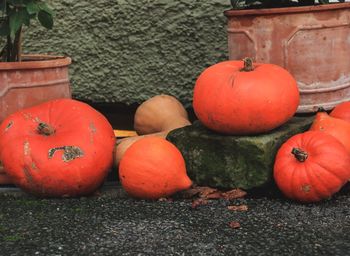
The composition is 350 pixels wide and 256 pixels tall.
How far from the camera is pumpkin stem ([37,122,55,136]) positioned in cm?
243

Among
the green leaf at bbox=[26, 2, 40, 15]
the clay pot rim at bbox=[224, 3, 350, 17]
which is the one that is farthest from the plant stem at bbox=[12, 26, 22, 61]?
the clay pot rim at bbox=[224, 3, 350, 17]

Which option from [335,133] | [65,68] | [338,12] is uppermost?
A: [338,12]

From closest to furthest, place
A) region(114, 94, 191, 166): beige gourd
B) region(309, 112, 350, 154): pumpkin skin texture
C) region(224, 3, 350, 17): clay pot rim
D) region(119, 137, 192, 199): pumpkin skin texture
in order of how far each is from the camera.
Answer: region(119, 137, 192, 199): pumpkin skin texture
region(309, 112, 350, 154): pumpkin skin texture
region(224, 3, 350, 17): clay pot rim
region(114, 94, 191, 166): beige gourd

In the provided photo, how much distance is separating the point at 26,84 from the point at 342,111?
1360 mm

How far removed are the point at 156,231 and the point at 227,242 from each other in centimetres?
25

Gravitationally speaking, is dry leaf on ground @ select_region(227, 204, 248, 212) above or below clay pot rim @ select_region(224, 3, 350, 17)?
below

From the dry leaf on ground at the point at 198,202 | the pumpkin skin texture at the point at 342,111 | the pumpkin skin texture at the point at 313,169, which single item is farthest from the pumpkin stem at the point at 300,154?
the pumpkin skin texture at the point at 342,111

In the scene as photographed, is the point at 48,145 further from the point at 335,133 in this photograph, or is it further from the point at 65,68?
the point at 335,133

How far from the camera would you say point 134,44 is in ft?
11.4

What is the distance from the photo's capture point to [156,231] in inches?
78.0

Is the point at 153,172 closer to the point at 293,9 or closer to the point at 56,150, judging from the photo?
the point at 56,150

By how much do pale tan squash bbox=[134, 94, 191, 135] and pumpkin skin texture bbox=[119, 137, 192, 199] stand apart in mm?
640

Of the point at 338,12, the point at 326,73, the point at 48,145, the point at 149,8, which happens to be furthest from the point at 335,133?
the point at 149,8

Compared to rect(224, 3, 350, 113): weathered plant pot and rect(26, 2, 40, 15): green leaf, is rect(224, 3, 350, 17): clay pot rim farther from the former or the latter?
rect(26, 2, 40, 15): green leaf
